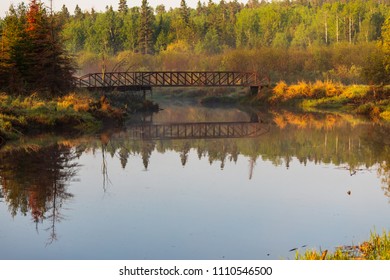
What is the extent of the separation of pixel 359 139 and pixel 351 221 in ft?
64.1

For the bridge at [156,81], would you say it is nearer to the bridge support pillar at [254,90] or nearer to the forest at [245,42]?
the bridge support pillar at [254,90]

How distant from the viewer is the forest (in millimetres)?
83812

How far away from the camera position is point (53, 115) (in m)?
37.7

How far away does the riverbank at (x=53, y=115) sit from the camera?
34.2m

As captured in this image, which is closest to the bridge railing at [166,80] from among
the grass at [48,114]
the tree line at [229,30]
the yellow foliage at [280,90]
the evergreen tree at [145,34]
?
the yellow foliage at [280,90]

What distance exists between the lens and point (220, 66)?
91938mm

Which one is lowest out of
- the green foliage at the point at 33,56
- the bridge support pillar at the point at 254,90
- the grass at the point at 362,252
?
the bridge support pillar at the point at 254,90

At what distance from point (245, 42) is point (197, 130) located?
9466 cm

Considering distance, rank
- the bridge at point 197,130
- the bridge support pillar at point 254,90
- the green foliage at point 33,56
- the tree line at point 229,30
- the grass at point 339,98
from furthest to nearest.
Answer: the tree line at point 229,30 → the bridge support pillar at point 254,90 → the grass at point 339,98 → the green foliage at point 33,56 → the bridge at point 197,130

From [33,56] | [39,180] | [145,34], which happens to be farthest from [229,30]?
[39,180]

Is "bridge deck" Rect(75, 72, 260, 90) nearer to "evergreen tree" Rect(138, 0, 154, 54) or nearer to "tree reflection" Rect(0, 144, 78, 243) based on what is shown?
"tree reflection" Rect(0, 144, 78, 243)

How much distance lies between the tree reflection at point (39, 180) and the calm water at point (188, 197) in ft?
0.12

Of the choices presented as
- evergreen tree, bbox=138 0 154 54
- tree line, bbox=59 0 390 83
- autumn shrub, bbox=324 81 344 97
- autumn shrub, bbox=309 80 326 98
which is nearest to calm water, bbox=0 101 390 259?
autumn shrub, bbox=324 81 344 97

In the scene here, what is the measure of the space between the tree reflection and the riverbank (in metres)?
4.38
